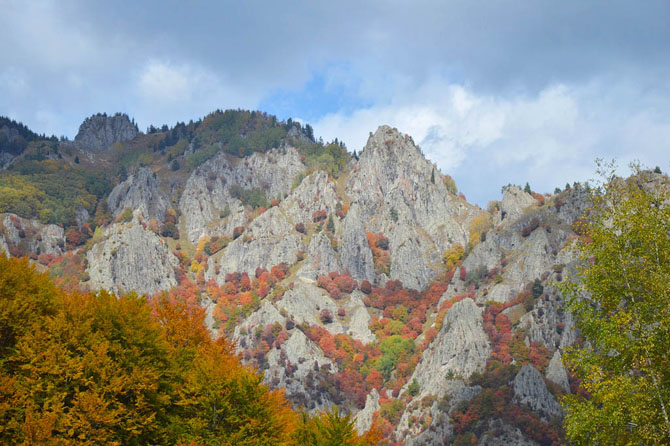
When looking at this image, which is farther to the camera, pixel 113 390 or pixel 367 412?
pixel 367 412

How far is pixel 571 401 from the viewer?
24.6 m

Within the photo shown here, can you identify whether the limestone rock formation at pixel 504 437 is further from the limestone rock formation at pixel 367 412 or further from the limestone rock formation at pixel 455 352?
the limestone rock formation at pixel 367 412

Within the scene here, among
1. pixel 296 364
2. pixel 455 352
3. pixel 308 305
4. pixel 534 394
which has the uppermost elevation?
pixel 308 305

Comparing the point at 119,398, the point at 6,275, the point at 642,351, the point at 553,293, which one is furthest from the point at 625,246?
the point at 553,293

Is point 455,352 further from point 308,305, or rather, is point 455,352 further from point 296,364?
point 308,305

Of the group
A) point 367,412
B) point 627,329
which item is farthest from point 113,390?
point 367,412

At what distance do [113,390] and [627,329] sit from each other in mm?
29210

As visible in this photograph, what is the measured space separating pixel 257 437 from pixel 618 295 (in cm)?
2294

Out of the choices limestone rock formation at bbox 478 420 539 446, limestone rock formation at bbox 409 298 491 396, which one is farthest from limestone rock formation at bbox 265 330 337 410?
limestone rock formation at bbox 478 420 539 446

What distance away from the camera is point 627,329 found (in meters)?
23.5

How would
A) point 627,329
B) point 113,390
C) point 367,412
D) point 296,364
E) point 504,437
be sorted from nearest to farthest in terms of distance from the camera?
point 627,329
point 113,390
point 504,437
point 367,412
point 296,364

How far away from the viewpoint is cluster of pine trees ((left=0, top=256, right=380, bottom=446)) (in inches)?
1265

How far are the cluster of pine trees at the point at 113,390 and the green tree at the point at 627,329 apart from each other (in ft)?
45.9

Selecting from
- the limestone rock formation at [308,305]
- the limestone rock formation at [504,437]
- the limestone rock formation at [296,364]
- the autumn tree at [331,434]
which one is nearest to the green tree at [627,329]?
the autumn tree at [331,434]
